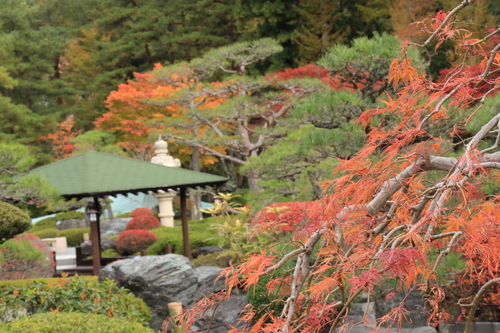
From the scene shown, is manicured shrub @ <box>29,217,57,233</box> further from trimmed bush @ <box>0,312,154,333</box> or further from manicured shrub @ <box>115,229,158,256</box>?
trimmed bush @ <box>0,312,154,333</box>

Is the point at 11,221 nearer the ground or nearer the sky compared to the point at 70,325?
nearer the sky

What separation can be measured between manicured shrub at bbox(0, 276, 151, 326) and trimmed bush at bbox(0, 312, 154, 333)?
0.84 meters

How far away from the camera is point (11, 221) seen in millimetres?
7305

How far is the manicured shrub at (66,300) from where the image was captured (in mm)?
6328

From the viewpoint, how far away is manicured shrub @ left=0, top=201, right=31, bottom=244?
Answer: 7266mm

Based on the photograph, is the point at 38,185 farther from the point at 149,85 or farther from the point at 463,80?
the point at 149,85

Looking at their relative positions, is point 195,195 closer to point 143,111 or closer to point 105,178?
point 143,111

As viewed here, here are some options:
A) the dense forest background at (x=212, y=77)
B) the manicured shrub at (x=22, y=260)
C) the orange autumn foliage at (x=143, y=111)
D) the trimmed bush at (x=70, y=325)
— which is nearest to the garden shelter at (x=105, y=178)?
the dense forest background at (x=212, y=77)

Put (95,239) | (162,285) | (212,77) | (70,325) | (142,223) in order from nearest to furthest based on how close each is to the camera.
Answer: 1. (70,325)
2. (162,285)
3. (95,239)
4. (142,223)
5. (212,77)

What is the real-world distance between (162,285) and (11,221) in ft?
8.20

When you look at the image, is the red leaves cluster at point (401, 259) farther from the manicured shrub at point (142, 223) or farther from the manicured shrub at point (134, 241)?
the manicured shrub at point (142, 223)

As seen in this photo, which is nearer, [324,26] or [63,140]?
[324,26]

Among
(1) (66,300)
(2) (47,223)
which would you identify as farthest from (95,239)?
(2) (47,223)

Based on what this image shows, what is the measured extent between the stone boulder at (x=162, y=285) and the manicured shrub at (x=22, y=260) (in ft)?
7.36
